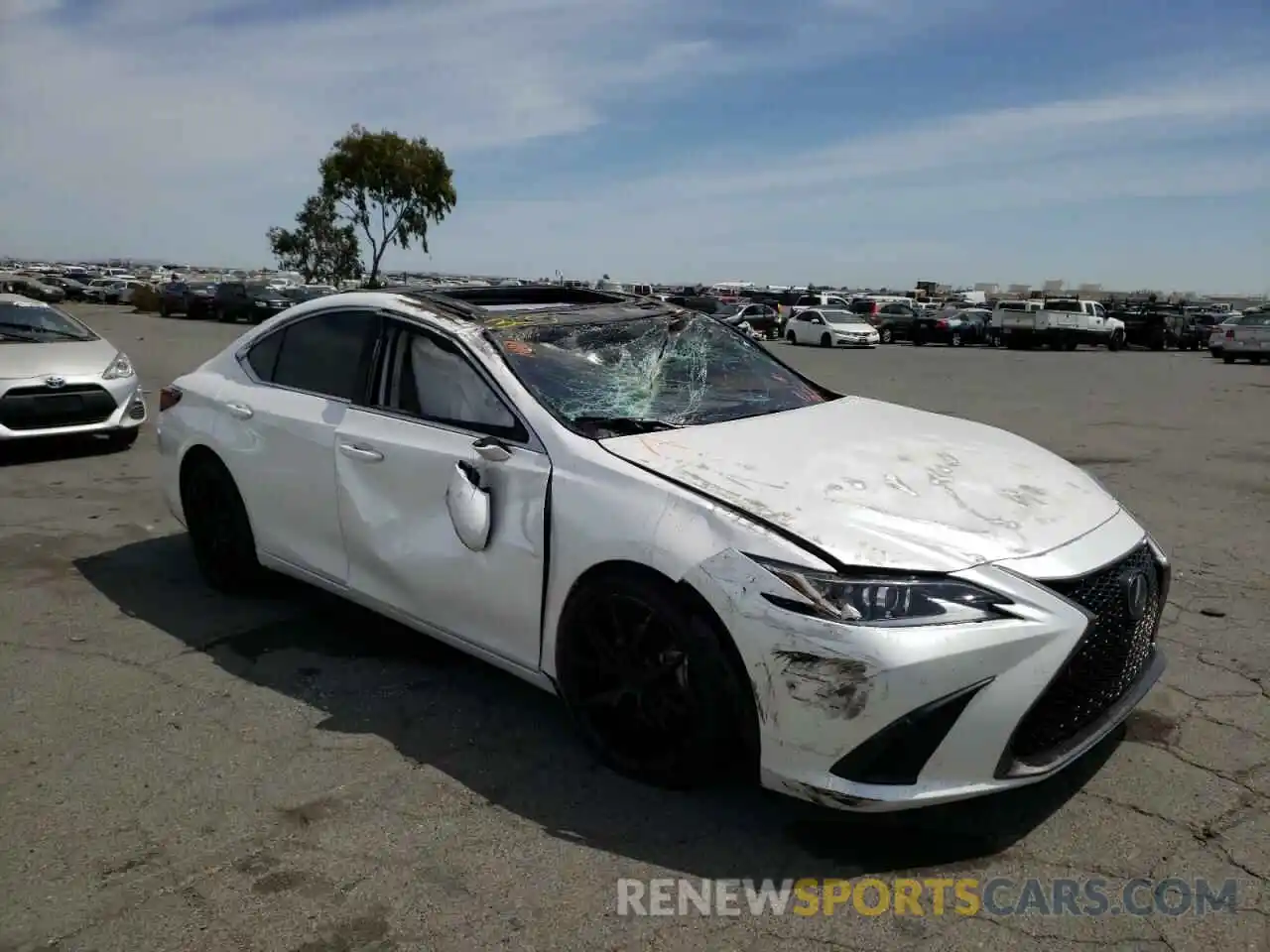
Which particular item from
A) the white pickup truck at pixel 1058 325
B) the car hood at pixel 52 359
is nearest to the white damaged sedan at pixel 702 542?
the car hood at pixel 52 359

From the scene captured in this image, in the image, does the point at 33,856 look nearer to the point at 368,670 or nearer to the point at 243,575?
the point at 368,670

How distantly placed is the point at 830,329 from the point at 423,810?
3422cm


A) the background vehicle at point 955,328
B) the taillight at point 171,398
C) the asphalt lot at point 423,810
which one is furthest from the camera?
the background vehicle at point 955,328

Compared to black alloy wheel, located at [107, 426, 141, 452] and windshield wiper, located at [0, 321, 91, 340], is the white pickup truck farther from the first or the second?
windshield wiper, located at [0, 321, 91, 340]

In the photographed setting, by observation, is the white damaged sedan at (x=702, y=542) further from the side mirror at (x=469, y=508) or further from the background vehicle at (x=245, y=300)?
the background vehicle at (x=245, y=300)

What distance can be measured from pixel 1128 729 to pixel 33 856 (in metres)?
3.57

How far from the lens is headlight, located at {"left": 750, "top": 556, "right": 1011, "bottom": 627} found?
→ 2.75 m

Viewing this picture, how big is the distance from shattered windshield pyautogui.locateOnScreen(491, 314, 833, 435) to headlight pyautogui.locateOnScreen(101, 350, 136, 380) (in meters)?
6.76

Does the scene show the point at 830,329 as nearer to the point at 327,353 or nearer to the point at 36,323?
the point at 36,323

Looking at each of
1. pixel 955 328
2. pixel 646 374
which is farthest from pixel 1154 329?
pixel 646 374

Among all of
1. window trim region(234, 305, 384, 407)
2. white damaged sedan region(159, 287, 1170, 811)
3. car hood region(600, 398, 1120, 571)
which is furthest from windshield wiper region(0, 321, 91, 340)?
car hood region(600, 398, 1120, 571)

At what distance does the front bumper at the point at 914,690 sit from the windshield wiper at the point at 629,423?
2.83ft

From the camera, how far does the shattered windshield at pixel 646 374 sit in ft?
12.4

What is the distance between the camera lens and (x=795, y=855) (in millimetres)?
2961
